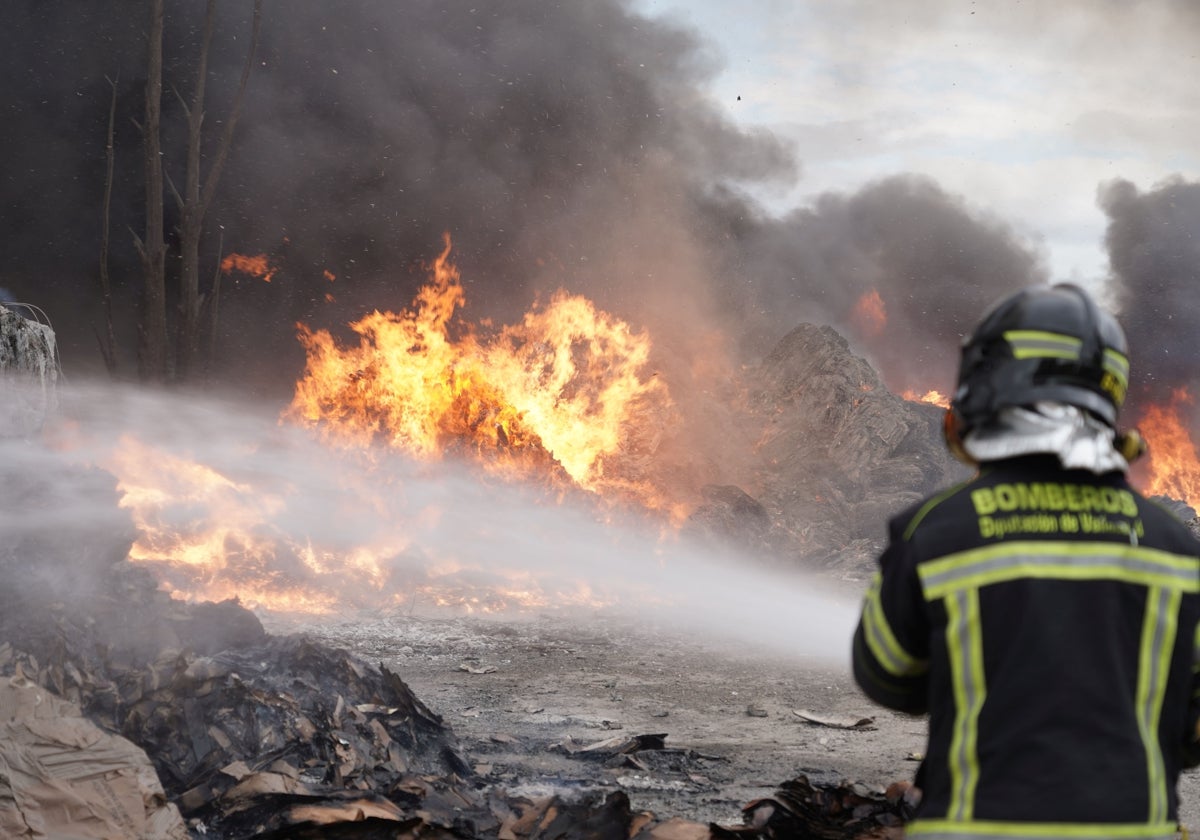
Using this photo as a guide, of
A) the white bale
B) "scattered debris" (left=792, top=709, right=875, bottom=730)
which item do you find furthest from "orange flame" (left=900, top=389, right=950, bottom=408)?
the white bale

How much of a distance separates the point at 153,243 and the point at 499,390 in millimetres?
5040

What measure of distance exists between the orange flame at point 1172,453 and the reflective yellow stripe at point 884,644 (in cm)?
2660

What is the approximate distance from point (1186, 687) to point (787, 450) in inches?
643

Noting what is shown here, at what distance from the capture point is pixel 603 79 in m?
17.8

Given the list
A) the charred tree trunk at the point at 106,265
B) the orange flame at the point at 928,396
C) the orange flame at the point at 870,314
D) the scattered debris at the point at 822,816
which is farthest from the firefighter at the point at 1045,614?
the orange flame at the point at 870,314

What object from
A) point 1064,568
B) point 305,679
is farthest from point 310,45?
point 1064,568

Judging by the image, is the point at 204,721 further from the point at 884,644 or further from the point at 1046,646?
the point at 1046,646

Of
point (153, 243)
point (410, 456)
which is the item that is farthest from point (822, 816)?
point (153, 243)

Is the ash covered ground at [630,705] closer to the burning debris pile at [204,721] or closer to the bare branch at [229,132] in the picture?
the burning debris pile at [204,721]

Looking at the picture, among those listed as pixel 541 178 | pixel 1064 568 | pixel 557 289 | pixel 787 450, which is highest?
pixel 541 178

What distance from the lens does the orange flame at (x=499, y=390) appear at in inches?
526

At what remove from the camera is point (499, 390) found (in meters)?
14.3

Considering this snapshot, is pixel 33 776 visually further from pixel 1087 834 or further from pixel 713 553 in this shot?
pixel 713 553

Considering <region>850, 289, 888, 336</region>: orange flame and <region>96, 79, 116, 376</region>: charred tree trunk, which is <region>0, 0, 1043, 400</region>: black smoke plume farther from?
<region>850, 289, 888, 336</region>: orange flame
